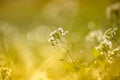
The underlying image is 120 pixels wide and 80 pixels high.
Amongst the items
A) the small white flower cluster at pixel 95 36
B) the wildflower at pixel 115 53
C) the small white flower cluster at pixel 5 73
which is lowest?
the small white flower cluster at pixel 5 73

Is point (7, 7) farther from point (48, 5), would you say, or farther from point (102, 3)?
point (102, 3)

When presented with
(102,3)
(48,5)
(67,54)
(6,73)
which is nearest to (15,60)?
(6,73)

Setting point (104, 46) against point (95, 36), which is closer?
point (104, 46)

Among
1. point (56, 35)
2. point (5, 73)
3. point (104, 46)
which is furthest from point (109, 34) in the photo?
point (5, 73)

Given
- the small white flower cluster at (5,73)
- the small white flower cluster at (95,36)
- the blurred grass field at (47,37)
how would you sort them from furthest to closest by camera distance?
the small white flower cluster at (95,36)
the blurred grass field at (47,37)
the small white flower cluster at (5,73)

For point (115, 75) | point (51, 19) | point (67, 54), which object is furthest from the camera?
point (51, 19)

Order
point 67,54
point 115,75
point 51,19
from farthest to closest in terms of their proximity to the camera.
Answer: point 51,19 → point 67,54 → point 115,75

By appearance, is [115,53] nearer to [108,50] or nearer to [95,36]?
[108,50]

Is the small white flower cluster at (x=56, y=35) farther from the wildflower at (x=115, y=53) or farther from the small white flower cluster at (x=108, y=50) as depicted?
the wildflower at (x=115, y=53)

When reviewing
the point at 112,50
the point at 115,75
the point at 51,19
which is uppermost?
the point at 51,19

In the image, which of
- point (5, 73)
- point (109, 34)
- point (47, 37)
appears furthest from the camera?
point (47, 37)

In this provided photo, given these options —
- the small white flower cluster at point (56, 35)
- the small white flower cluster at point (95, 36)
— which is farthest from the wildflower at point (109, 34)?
the small white flower cluster at point (56, 35)
